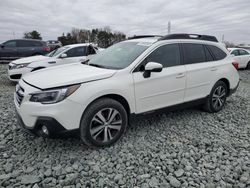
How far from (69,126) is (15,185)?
34.8 inches

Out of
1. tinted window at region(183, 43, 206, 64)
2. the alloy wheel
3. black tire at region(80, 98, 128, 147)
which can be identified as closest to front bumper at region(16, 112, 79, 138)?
black tire at region(80, 98, 128, 147)

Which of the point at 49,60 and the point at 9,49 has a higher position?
the point at 9,49

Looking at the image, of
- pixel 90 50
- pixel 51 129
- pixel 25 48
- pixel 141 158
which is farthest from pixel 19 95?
pixel 25 48

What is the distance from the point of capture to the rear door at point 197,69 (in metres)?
3.91

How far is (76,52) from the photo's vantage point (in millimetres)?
A: 8055

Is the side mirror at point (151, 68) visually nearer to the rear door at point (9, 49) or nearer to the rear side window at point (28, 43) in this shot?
the rear side window at point (28, 43)

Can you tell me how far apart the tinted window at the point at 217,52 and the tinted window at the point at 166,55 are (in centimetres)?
109

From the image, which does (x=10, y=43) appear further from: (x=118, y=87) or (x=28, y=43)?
(x=118, y=87)

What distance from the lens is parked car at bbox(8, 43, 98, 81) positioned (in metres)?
7.07

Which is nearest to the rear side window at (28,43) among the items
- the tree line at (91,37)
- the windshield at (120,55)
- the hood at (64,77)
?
the windshield at (120,55)

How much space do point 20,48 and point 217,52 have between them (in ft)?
37.8

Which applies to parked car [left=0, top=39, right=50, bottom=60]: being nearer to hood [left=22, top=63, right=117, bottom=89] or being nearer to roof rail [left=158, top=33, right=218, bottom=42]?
hood [left=22, top=63, right=117, bottom=89]

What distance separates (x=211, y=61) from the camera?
433cm

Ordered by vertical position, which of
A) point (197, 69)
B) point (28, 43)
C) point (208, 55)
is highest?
point (28, 43)
